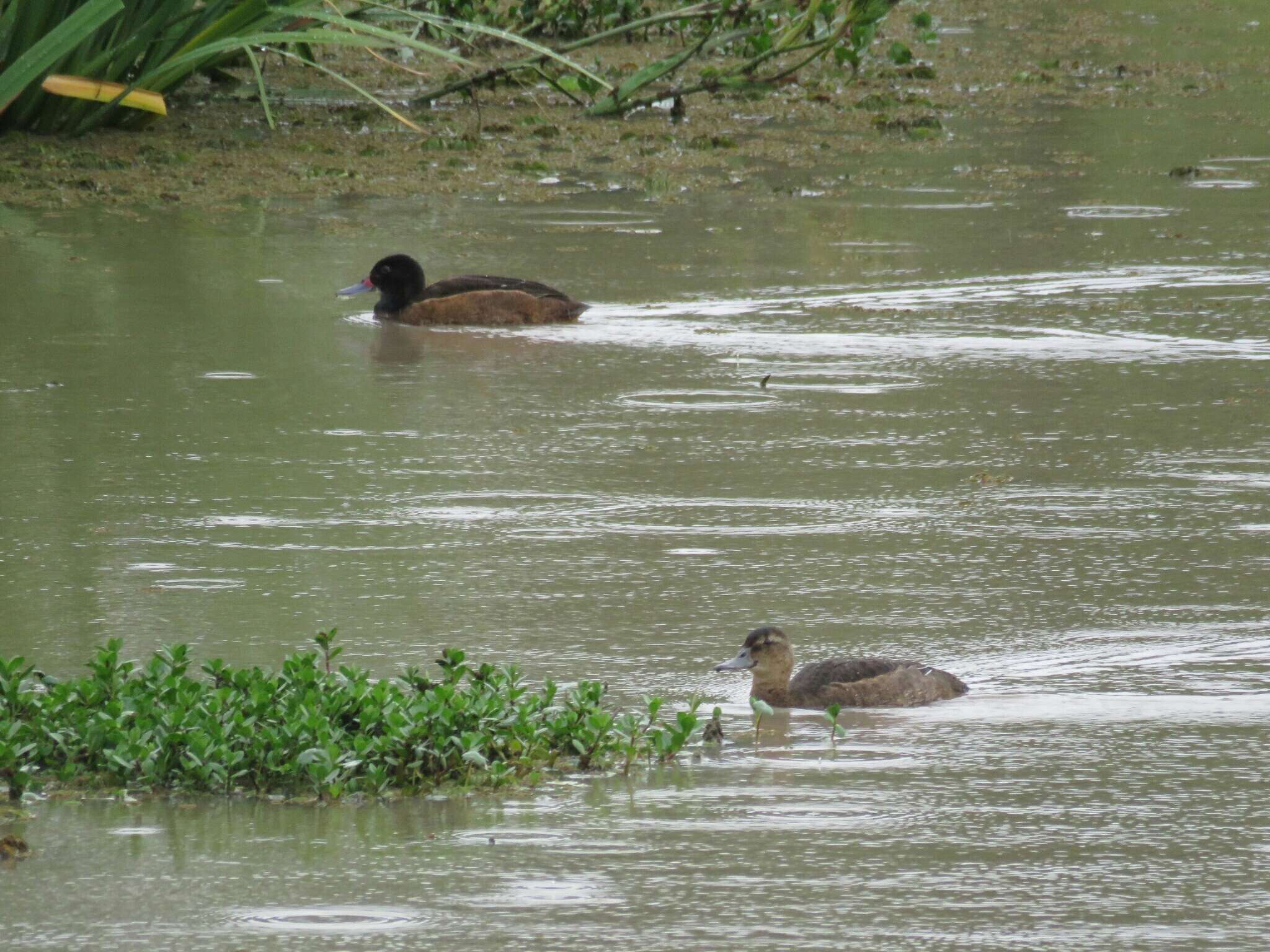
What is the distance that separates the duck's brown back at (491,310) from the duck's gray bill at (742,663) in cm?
534

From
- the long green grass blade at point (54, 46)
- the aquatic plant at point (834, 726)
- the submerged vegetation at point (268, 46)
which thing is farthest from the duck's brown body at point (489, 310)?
the aquatic plant at point (834, 726)

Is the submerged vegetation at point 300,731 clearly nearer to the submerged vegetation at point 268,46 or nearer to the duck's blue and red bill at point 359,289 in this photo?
the duck's blue and red bill at point 359,289

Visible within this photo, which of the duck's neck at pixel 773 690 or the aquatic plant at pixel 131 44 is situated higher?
the aquatic plant at pixel 131 44

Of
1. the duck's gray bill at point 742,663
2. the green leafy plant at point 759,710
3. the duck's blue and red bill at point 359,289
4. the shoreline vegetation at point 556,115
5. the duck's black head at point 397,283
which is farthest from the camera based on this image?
the shoreline vegetation at point 556,115

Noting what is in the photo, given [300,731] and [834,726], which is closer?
[300,731]

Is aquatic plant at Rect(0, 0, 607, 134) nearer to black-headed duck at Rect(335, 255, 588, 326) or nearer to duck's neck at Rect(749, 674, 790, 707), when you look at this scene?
black-headed duck at Rect(335, 255, 588, 326)

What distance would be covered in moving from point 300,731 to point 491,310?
645 centimetres

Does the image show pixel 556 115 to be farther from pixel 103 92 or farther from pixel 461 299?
pixel 461 299

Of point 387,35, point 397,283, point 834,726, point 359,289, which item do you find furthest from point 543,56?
point 834,726

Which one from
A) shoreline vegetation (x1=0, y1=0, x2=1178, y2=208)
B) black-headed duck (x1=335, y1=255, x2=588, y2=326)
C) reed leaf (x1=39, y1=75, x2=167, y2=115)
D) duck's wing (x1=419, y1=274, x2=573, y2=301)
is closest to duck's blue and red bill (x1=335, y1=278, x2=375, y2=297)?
black-headed duck (x1=335, y1=255, x2=588, y2=326)

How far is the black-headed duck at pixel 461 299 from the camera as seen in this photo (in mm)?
11047

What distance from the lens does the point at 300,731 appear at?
195 inches

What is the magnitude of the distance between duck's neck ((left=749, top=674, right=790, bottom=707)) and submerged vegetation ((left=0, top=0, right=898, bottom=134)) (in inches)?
331

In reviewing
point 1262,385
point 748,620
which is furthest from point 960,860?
point 1262,385
